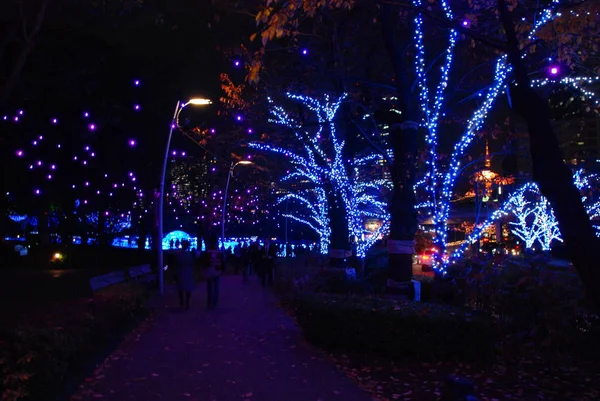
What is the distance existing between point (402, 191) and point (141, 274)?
12.3 metres

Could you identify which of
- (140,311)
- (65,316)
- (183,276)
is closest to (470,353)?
(65,316)

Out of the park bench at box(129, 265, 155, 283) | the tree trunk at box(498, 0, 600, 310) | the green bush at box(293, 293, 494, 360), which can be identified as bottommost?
the green bush at box(293, 293, 494, 360)

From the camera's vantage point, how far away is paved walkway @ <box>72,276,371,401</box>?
23.1ft

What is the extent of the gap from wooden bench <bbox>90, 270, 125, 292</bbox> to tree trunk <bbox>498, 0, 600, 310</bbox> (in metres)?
9.27

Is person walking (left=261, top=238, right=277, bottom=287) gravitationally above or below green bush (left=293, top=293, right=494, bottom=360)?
above

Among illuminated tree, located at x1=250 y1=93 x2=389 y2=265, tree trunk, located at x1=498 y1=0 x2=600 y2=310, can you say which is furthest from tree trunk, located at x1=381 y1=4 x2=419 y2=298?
tree trunk, located at x1=498 y1=0 x2=600 y2=310

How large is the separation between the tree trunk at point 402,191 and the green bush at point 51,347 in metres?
5.14

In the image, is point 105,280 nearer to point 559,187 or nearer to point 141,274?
point 141,274

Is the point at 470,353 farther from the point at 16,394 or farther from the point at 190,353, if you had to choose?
the point at 16,394

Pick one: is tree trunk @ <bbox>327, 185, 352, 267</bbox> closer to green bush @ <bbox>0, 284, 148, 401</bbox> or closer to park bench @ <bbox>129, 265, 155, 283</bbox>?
park bench @ <bbox>129, 265, 155, 283</bbox>

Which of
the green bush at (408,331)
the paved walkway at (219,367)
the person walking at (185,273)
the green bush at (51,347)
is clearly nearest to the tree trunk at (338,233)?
the person walking at (185,273)

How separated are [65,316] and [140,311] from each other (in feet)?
18.9

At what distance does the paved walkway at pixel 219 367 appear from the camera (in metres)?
7.05

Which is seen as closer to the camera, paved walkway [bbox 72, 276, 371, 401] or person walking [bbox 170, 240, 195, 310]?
paved walkway [bbox 72, 276, 371, 401]
